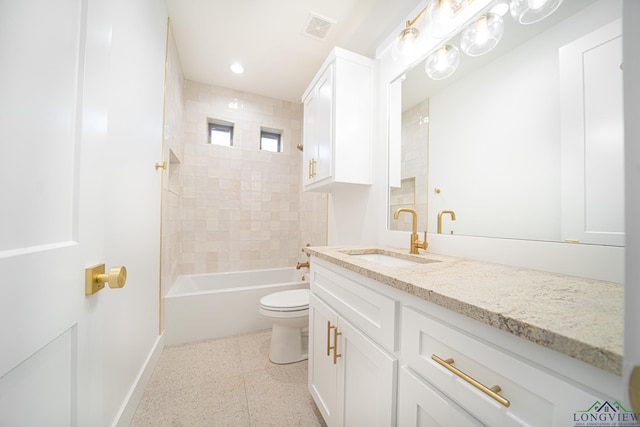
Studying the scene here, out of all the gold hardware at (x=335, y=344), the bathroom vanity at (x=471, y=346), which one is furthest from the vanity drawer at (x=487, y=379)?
the gold hardware at (x=335, y=344)

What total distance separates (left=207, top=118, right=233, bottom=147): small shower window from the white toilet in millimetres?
2096

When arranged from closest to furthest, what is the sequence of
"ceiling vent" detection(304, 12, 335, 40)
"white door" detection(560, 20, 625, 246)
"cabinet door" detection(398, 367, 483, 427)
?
"cabinet door" detection(398, 367, 483, 427) → "white door" detection(560, 20, 625, 246) → "ceiling vent" detection(304, 12, 335, 40)

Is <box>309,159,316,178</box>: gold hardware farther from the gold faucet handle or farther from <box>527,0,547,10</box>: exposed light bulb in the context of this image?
<box>527,0,547,10</box>: exposed light bulb

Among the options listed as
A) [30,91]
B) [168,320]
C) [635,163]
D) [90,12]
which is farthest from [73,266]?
[168,320]

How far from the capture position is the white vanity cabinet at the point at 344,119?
62.8 inches

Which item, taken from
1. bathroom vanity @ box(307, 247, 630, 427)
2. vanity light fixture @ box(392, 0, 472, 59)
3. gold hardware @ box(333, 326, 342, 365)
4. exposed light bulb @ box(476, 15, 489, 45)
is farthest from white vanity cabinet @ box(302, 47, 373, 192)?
gold hardware @ box(333, 326, 342, 365)

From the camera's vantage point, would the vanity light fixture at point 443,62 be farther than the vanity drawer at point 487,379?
Yes

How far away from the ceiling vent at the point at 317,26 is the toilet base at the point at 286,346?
Answer: 2.33 meters

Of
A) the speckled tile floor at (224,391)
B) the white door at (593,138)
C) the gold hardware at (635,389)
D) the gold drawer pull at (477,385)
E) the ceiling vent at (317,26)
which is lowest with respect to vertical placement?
the speckled tile floor at (224,391)

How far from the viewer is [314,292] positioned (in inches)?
50.4

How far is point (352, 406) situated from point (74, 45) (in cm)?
135

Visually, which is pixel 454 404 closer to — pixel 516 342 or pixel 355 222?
pixel 516 342

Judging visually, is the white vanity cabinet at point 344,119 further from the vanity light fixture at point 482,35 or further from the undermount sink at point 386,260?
the vanity light fixture at point 482,35

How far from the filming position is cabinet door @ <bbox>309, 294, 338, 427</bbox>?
1.04m
